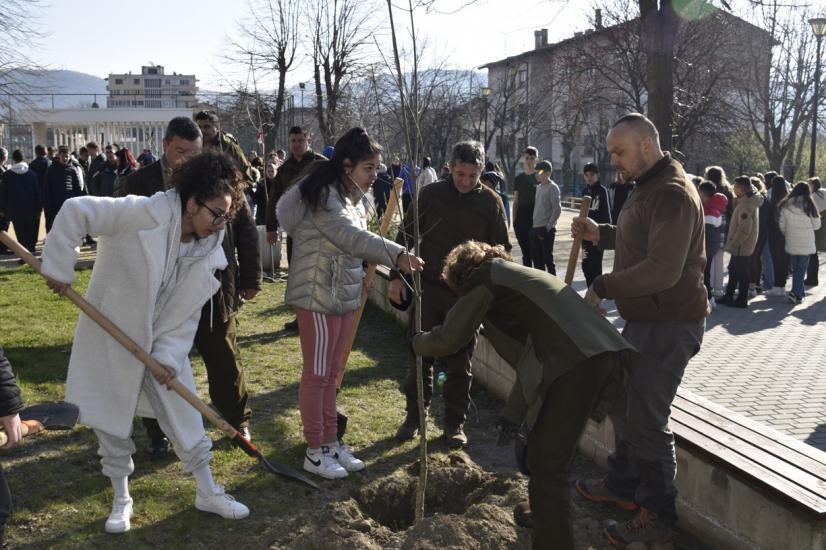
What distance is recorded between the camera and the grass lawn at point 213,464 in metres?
4.03

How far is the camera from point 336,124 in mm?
28031

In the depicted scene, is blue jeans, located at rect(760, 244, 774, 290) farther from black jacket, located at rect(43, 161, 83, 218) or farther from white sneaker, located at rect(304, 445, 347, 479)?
black jacket, located at rect(43, 161, 83, 218)

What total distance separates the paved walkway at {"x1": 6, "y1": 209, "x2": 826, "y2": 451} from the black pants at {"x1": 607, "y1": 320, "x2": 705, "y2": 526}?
2.48 meters

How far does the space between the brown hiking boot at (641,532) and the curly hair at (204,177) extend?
2464mm

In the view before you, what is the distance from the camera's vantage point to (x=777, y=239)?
12117 mm

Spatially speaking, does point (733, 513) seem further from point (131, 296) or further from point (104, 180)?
point (104, 180)

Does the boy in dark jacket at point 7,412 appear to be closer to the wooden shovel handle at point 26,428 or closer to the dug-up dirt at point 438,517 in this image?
the wooden shovel handle at point 26,428

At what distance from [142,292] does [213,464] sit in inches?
59.8

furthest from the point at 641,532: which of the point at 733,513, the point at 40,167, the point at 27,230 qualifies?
the point at 40,167

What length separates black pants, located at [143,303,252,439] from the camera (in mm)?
4777

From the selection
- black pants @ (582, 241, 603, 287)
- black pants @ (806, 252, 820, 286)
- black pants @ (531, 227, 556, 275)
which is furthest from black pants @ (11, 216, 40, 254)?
black pants @ (806, 252, 820, 286)

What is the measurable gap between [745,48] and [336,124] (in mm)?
15546

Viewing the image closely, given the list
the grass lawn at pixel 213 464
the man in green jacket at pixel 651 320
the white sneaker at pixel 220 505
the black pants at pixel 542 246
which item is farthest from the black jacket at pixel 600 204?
the white sneaker at pixel 220 505

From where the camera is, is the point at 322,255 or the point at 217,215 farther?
the point at 322,255
